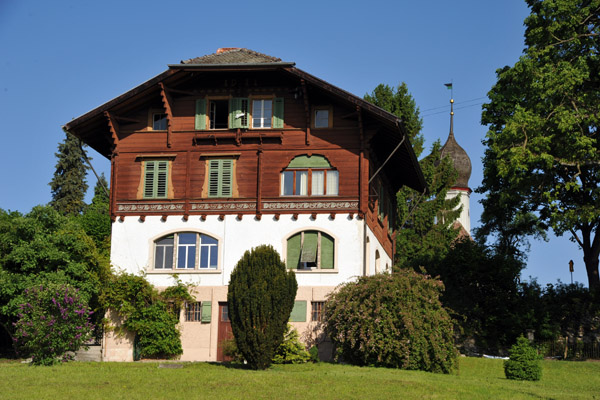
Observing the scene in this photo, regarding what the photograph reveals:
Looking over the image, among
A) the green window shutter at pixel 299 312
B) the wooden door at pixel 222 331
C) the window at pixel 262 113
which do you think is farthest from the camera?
the window at pixel 262 113

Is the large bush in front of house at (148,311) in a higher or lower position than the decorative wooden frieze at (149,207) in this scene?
lower

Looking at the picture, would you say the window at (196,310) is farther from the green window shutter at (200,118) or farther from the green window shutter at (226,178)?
the green window shutter at (200,118)

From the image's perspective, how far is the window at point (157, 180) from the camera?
115ft

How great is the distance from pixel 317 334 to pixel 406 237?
853 inches

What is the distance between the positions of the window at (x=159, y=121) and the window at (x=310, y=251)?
7592 millimetres

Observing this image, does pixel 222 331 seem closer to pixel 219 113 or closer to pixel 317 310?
pixel 317 310

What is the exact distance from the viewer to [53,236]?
33312 mm

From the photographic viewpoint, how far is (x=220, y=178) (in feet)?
114

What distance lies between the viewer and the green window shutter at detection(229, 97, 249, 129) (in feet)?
114

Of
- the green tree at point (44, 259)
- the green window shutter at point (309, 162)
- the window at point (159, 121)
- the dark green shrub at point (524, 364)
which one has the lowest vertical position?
the dark green shrub at point (524, 364)

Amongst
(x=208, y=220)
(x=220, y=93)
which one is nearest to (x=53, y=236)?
(x=208, y=220)

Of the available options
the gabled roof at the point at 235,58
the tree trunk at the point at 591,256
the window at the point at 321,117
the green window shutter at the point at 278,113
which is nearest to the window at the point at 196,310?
the green window shutter at the point at 278,113

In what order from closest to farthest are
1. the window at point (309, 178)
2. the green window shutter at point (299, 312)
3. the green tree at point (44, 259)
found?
the green tree at point (44, 259), the green window shutter at point (299, 312), the window at point (309, 178)

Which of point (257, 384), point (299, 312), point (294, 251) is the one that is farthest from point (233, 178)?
point (257, 384)
